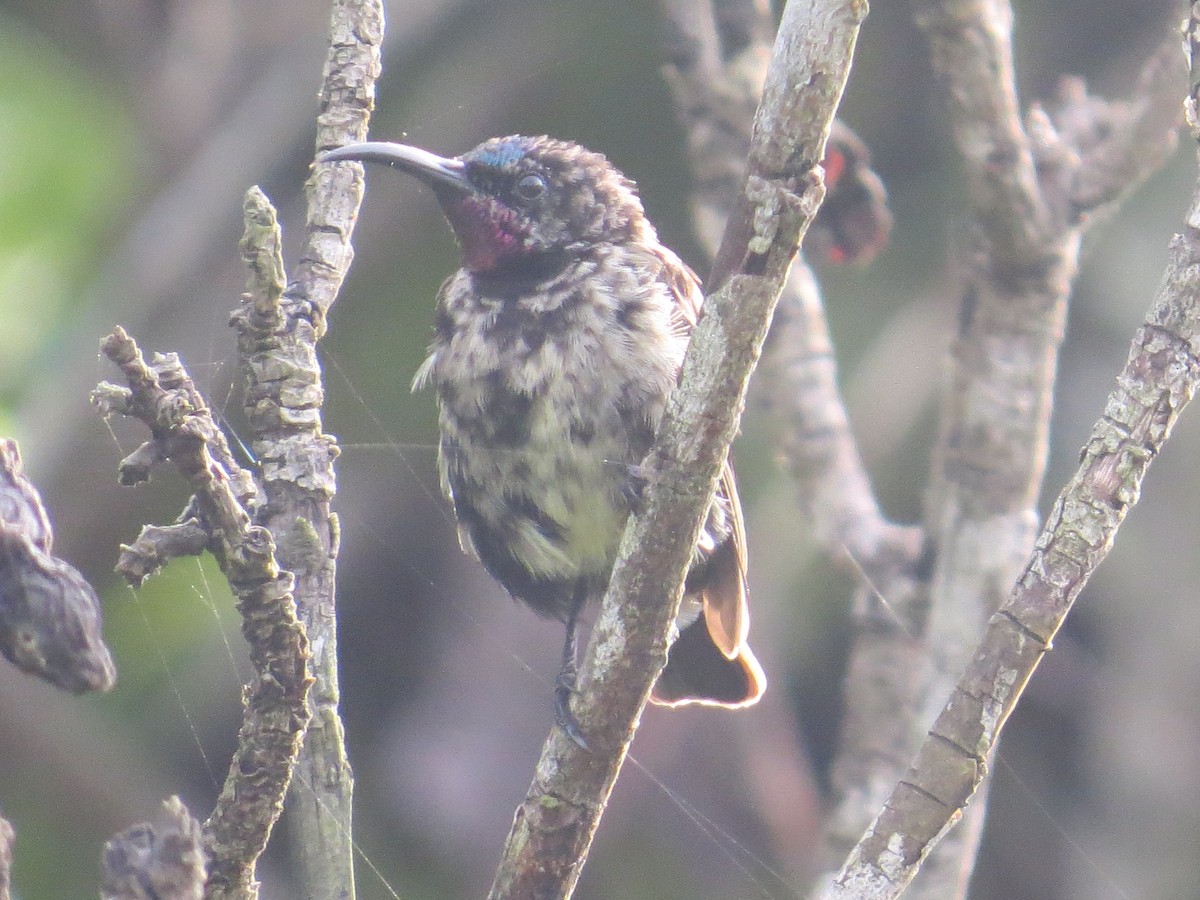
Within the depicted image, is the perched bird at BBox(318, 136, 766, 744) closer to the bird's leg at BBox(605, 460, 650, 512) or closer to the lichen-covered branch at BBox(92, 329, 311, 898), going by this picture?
the bird's leg at BBox(605, 460, 650, 512)

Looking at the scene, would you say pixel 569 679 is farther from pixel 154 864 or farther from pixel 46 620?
pixel 46 620

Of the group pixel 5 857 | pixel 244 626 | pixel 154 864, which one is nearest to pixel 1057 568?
pixel 244 626

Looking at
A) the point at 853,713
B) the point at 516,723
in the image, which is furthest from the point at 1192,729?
the point at 516,723

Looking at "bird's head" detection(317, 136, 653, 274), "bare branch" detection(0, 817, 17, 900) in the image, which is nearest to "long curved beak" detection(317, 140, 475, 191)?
"bird's head" detection(317, 136, 653, 274)

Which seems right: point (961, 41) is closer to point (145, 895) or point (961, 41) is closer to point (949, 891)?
point (949, 891)

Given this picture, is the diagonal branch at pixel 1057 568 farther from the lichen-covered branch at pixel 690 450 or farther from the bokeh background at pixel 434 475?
the bokeh background at pixel 434 475

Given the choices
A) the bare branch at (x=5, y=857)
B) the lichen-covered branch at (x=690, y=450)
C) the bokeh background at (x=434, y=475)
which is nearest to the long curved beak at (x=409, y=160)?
the lichen-covered branch at (x=690, y=450)

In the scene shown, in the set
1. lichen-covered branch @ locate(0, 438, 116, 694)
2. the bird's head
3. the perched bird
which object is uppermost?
the bird's head
